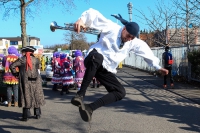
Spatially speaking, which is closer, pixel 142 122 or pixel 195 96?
pixel 142 122

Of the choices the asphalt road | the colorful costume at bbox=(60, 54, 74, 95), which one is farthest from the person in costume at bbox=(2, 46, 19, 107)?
the colorful costume at bbox=(60, 54, 74, 95)

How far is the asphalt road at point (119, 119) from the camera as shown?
5660 mm

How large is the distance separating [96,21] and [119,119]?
3.14m

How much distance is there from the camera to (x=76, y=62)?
1147cm

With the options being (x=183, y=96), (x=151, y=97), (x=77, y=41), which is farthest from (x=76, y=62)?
(x=77, y=41)

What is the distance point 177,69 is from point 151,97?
6.88 meters

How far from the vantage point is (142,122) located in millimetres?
6219

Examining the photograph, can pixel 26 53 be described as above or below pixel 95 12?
below

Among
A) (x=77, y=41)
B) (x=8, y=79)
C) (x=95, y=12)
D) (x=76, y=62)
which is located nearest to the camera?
(x=95, y=12)

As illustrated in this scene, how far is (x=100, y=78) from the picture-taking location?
441 centimetres

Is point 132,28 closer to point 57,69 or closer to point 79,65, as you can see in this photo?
point 79,65

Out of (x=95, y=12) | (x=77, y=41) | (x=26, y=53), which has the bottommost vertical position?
(x=26, y=53)

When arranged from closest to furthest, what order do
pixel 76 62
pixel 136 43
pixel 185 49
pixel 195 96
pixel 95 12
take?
pixel 95 12, pixel 136 43, pixel 195 96, pixel 76 62, pixel 185 49

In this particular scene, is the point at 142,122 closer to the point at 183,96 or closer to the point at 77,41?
the point at 183,96
